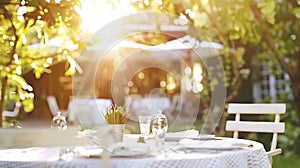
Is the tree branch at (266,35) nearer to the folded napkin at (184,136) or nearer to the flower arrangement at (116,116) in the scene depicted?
the folded napkin at (184,136)

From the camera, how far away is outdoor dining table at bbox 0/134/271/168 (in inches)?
81.5

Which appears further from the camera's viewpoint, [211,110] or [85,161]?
[211,110]

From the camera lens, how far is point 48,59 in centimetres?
435

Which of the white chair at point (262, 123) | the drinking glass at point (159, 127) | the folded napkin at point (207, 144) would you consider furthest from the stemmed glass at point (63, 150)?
the white chair at point (262, 123)

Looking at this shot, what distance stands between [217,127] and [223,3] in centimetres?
315

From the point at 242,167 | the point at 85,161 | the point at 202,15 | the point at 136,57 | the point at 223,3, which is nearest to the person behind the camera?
the point at 85,161

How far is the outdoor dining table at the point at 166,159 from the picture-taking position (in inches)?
81.5

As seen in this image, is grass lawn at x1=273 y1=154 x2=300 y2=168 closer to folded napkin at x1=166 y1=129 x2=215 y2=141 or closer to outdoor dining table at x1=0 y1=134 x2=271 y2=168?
folded napkin at x1=166 y1=129 x2=215 y2=141

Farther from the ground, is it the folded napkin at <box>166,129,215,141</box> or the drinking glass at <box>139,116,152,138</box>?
the drinking glass at <box>139,116,152,138</box>

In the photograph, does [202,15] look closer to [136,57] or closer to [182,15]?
[182,15]

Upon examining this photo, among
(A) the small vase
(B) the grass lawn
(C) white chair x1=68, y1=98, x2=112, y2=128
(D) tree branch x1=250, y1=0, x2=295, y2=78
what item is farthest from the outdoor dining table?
(B) the grass lawn

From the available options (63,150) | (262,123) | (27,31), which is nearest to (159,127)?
(63,150)

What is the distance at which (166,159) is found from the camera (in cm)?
209

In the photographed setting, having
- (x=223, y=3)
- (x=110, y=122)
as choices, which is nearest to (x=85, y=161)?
(x=110, y=122)
